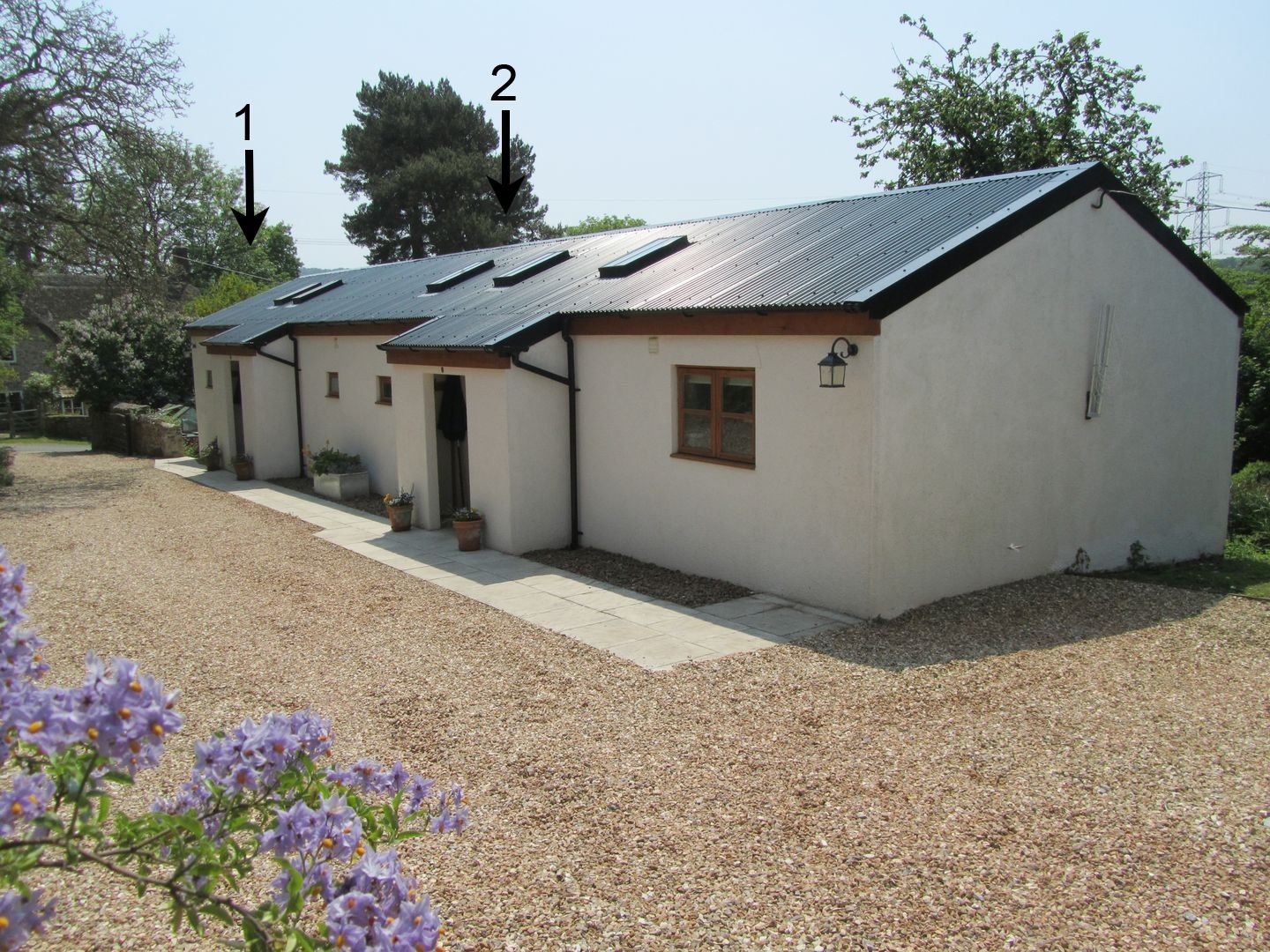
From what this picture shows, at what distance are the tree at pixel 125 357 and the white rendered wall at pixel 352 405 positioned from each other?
11.6 metres

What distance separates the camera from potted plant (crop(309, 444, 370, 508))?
16656 millimetres

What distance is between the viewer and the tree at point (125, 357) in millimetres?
27969

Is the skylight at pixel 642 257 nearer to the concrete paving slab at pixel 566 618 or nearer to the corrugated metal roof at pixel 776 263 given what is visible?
the corrugated metal roof at pixel 776 263

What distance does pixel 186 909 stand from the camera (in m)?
2.29

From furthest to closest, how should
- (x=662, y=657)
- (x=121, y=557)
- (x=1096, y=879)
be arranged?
(x=121, y=557) < (x=662, y=657) < (x=1096, y=879)

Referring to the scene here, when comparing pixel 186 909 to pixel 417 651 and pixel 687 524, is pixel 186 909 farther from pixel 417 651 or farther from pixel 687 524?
pixel 687 524

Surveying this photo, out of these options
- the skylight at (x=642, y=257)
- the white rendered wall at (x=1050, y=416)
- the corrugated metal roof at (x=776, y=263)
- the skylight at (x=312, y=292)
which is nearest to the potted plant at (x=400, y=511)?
the corrugated metal roof at (x=776, y=263)

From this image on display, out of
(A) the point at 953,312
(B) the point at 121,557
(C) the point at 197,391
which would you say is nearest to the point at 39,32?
(C) the point at 197,391

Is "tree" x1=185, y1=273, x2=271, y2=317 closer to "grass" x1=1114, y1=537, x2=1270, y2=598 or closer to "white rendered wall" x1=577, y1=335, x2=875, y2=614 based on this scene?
"white rendered wall" x1=577, y1=335, x2=875, y2=614

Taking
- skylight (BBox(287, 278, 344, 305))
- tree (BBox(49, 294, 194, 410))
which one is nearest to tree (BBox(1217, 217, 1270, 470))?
skylight (BBox(287, 278, 344, 305))

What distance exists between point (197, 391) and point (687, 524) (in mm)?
16673

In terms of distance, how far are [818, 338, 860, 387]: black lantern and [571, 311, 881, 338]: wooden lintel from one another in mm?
118

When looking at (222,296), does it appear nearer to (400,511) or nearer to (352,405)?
(352,405)

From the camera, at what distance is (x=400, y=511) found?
13516mm
